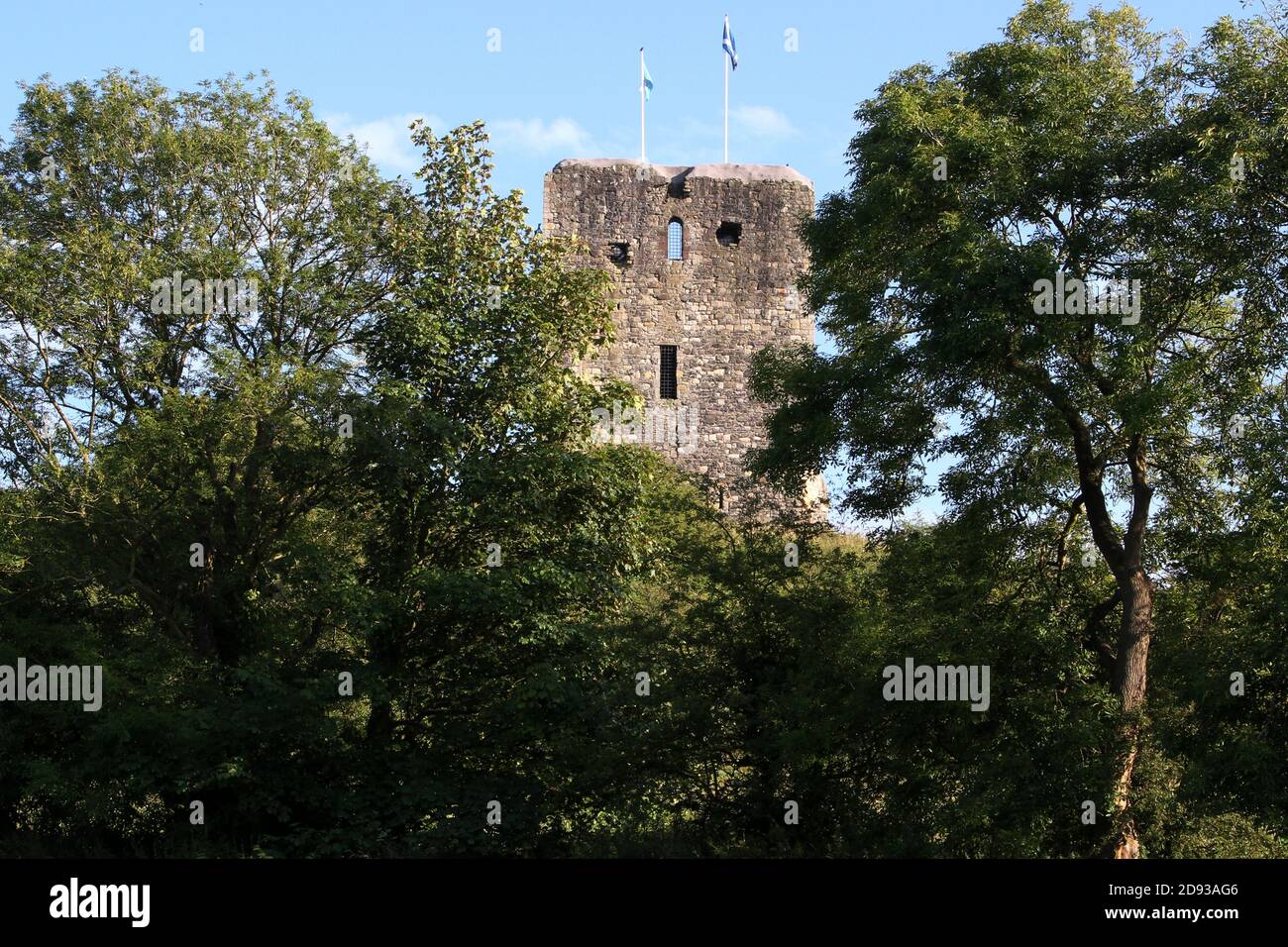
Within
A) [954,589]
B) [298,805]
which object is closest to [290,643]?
[298,805]

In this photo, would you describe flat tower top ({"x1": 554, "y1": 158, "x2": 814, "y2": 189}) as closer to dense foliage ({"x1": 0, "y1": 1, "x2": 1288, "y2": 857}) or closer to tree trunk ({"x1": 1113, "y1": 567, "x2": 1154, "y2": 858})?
dense foliage ({"x1": 0, "y1": 1, "x2": 1288, "y2": 857})

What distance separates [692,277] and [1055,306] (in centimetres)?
2485

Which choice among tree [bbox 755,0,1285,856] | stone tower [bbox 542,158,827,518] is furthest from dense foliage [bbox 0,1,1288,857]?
stone tower [bbox 542,158,827,518]

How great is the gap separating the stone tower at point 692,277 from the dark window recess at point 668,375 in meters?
0.03

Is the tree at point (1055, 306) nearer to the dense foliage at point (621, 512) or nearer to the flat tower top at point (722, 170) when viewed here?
the dense foliage at point (621, 512)

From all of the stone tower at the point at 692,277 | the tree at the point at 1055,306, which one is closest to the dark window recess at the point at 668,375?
the stone tower at the point at 692,277

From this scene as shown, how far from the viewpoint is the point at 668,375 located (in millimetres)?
41469

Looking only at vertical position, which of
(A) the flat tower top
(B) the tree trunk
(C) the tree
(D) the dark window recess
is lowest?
(B) the tree trunk

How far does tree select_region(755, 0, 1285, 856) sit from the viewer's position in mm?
17156

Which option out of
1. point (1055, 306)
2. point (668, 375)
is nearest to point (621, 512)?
point (1055, 306)

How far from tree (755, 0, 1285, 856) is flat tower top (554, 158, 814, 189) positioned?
22258 millimetres

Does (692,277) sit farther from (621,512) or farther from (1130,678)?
(1130,678)

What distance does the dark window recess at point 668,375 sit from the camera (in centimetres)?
4141

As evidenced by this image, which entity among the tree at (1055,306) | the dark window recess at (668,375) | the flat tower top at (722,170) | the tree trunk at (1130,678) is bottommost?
the tree trunk at (1130,678)
